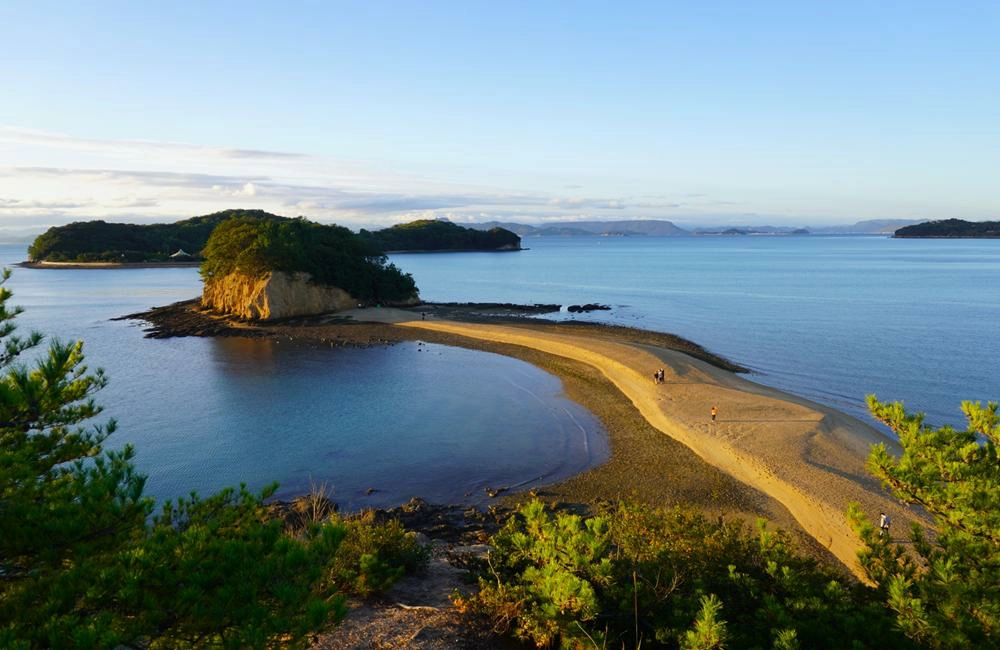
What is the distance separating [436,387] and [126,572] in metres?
33.3

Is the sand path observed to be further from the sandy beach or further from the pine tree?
the pine tree

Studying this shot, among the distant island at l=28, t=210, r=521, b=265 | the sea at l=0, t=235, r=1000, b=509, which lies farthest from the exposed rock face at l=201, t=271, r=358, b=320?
the distant island at l=28, t=210, r=521, b=265

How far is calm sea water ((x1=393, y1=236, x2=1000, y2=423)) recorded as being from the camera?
1473 inches

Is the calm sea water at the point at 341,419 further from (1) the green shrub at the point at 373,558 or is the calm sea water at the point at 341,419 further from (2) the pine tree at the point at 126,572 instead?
(2) the pine tree at the point at 126,572

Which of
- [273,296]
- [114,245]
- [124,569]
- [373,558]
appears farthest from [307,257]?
[114,245]

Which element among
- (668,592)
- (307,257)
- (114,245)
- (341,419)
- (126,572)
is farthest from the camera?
(114,245)

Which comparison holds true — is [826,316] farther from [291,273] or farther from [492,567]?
[492,567]

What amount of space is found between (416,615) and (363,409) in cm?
2303

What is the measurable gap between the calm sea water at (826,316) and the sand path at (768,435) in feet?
15.7

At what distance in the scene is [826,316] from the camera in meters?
63.0

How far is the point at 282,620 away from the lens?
5.64 m

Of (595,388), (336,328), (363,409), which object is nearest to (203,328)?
(336,328)

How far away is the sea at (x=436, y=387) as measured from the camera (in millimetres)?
24828

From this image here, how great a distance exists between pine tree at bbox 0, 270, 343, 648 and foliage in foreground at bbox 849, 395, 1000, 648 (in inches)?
305
